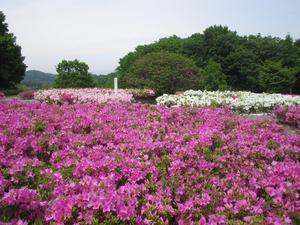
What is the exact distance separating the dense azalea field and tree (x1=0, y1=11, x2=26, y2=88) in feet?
96.7

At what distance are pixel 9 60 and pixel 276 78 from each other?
3219 centimetres

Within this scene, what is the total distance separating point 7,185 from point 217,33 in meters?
55.5

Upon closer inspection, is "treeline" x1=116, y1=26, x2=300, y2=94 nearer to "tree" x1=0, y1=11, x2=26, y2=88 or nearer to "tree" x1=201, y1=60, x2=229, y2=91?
"tree" x1=201, y1=60, x2=229, y2=91

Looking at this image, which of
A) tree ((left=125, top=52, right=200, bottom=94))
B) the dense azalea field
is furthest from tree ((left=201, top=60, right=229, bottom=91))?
the dense azalea field

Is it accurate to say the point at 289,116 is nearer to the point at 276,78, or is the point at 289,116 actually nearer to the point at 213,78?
the point at 213,78

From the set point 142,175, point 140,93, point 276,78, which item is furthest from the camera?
point 276,78

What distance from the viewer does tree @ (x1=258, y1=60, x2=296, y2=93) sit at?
4419 cm

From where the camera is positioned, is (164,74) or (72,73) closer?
(164,74)

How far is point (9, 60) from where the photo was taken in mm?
33875

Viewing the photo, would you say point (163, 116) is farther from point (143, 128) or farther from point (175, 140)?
point (175, 140)

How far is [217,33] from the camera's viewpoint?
182ft

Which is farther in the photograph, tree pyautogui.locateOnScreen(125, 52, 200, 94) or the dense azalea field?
tree pyautogui.locateOnScreen(125, 52, 200, 94)

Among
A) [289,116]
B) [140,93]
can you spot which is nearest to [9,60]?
[140,93]

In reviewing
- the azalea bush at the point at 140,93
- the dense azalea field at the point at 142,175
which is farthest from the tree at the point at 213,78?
the dense azalea field at the point at 142,175
